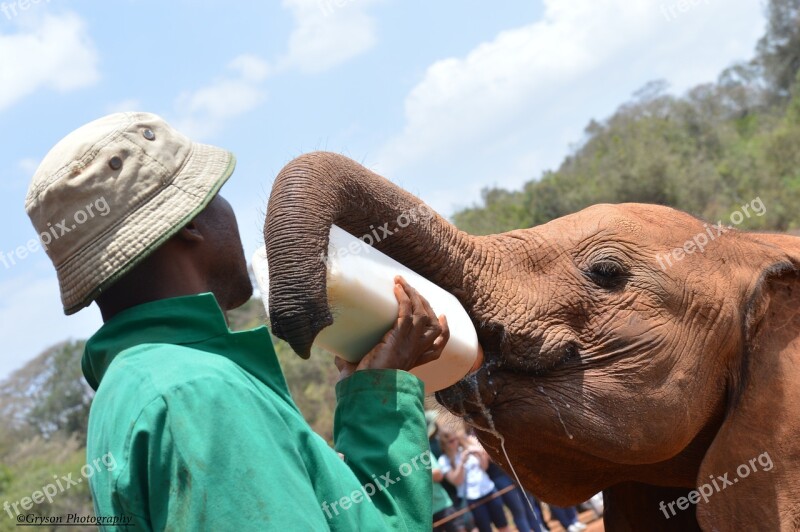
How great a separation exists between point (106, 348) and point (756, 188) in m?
28.6

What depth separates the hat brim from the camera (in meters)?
2.04

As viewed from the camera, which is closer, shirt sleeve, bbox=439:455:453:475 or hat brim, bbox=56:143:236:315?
hat brim, bbox=56:143:236:315

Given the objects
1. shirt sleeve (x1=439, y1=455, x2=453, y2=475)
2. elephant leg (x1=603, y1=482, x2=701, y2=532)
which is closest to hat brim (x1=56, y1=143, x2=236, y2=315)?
elephant leg (x1=603, y1=482, x2=701, y2=532)

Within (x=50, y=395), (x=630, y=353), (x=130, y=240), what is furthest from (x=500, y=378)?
(x=50, y=395)

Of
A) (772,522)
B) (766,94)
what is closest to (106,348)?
(772,522)

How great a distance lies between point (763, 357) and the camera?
3.53 metres

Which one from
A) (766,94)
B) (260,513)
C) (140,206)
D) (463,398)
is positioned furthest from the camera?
(766,94)

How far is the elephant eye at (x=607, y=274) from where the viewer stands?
3494mm

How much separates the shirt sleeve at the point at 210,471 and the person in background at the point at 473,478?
23.6ft

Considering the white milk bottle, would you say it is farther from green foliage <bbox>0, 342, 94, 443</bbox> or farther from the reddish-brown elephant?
green foliage <bbox>0, 342, 94, 443</bbox>

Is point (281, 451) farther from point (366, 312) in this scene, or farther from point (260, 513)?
point (366, 312)

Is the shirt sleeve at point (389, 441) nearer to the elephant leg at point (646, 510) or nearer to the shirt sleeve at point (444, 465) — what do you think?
the elephant leg at point (646, 510)

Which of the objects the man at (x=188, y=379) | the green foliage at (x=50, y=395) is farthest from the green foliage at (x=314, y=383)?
the man at (x=188, y=379)

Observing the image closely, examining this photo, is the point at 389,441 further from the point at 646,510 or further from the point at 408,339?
the point at 646,510
